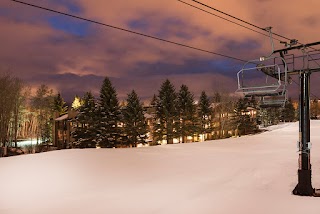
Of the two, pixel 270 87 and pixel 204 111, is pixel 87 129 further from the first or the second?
pixel 270 87

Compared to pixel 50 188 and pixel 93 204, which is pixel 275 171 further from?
pixel 50 188

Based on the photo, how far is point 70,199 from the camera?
8.78m

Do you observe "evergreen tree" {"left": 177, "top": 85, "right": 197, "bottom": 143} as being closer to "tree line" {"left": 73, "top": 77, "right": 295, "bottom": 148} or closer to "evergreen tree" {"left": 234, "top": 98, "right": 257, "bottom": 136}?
"tree line" {"left": 73, "top": 77, "right": 295, "bottom": 148}

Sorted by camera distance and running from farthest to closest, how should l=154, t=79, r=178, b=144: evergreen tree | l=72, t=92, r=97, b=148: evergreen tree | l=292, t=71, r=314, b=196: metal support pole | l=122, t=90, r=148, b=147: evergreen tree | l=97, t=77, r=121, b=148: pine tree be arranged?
l=154, t=79, r=178, b=144: evergreen tree
l=122, t=90, r=148, b=147: evergreen tree
l=72, t=92, r=97, b=148: evergreen tree
l=97, t=77, r=121, b=148: pine tree
l=292, t=71, r=314, b=196: metal support pole

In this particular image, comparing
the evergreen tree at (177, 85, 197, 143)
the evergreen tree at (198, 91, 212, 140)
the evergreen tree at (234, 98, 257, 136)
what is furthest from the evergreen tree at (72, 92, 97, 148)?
→ the evergreen tree at (234, 98, 257, 136)

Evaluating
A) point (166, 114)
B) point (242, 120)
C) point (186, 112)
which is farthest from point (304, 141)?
point (242, 120)

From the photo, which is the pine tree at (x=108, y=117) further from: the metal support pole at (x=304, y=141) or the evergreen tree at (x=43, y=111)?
the metal support pole at (x=304, y=141)

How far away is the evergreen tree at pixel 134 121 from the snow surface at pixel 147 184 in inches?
1362

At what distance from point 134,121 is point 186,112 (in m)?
12.6

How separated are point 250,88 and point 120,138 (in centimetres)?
3965

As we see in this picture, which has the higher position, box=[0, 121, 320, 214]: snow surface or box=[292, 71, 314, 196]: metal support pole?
box=[292, 71, 314, 196]: metal support pole

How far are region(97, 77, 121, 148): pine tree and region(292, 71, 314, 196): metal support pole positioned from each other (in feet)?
128

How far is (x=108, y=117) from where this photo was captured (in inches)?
1841

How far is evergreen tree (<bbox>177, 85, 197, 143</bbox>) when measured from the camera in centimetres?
5934
